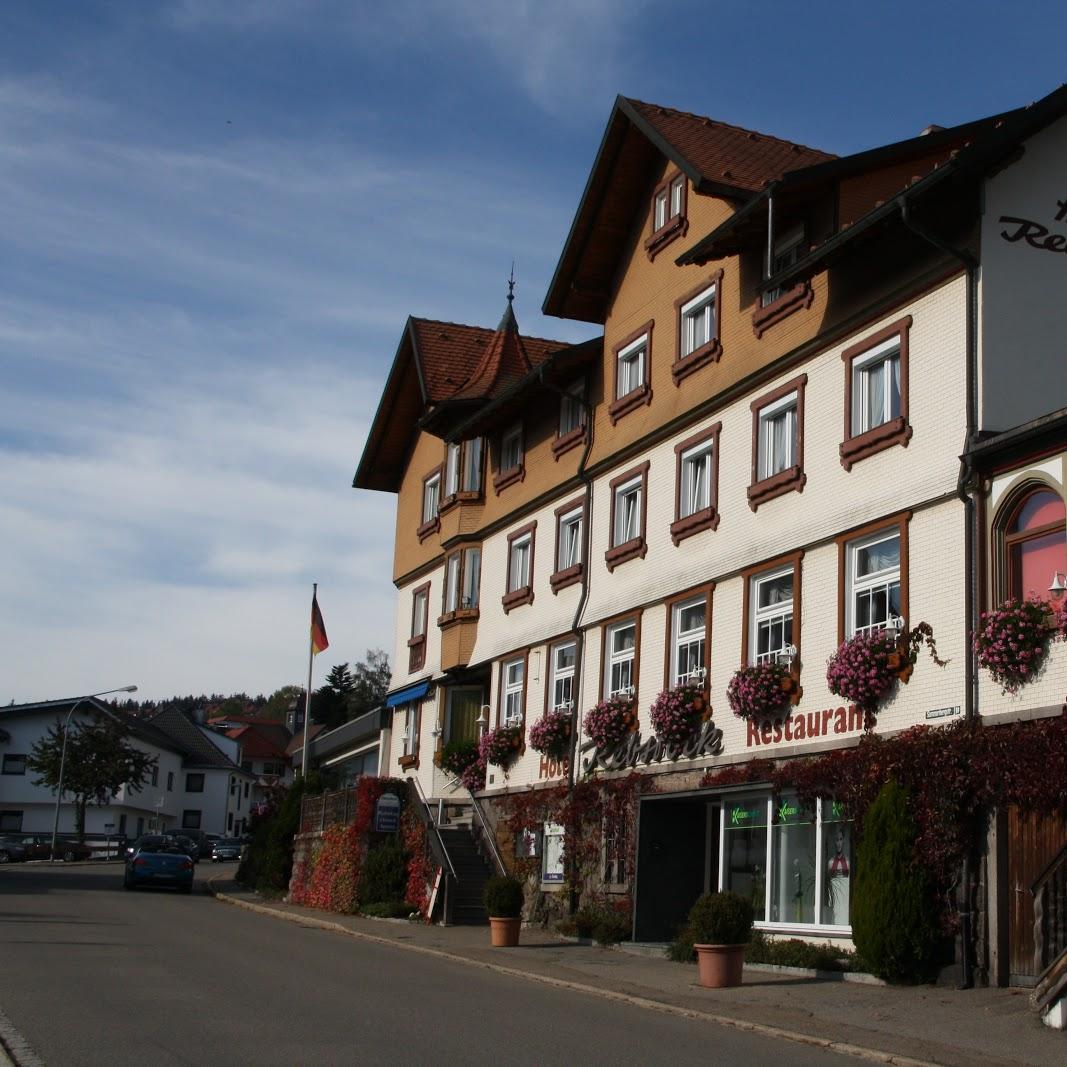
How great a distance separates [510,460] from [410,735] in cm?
853

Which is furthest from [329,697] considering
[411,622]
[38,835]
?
[411,622]

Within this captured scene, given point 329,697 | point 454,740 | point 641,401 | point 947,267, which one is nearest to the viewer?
point 947,267

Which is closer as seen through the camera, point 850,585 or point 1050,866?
point 1050,866

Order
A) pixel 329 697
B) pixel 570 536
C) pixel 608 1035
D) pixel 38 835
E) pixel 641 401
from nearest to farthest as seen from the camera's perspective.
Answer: pixel 608 1035 < pixel 641 401 < pixel 570 536 < pixel 38 835 < pixel 329 697

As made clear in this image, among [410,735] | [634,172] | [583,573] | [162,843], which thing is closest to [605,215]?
[634,172]

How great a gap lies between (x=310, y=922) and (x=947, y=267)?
19193 millimetres

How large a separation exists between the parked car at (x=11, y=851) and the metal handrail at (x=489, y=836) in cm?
4441

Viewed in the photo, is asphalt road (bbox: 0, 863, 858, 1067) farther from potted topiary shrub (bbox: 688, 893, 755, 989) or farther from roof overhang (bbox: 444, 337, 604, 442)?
roof overhang (bbox: 444, 337, 604, 442)

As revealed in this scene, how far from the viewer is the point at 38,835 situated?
94.6m

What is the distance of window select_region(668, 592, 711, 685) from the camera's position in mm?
25703

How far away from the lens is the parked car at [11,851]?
72738 mm

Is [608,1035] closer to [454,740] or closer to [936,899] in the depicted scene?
[936,899]

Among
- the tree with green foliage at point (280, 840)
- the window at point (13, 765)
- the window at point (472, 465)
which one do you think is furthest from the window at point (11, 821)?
the window at point (472, 465)

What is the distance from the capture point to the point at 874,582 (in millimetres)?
21359
